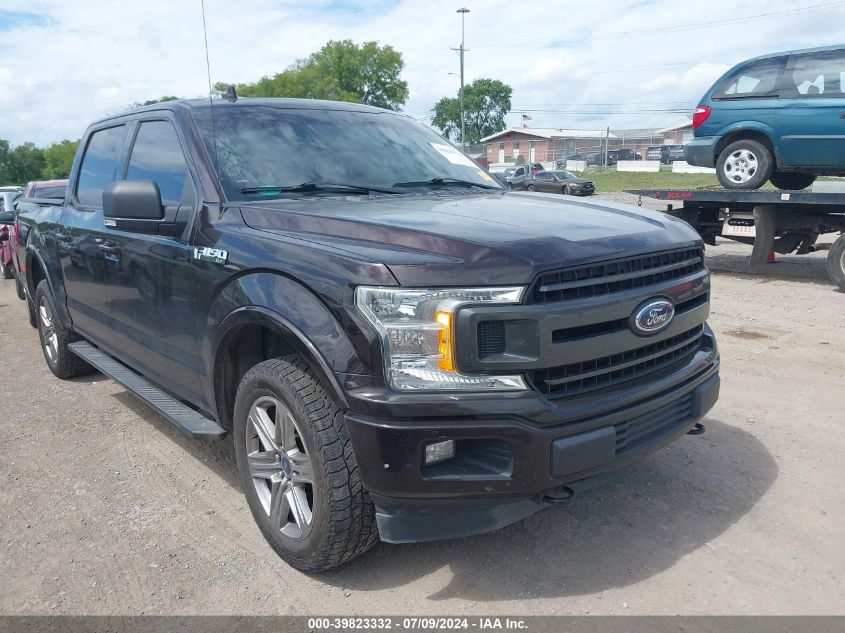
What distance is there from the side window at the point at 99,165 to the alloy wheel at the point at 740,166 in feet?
27.2

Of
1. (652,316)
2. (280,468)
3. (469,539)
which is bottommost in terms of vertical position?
(469,539)

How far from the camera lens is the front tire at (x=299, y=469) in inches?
100

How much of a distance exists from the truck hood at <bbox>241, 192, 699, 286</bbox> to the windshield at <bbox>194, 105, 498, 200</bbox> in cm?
21

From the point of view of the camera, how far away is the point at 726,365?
5.48m

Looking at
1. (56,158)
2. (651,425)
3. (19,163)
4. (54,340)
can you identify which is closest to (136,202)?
(651,425)

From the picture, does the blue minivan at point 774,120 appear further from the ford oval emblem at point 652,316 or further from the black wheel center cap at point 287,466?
the black wheel center cap at point 287,466

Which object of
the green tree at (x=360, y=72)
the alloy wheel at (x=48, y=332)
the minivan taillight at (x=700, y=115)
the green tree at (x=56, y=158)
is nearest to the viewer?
the alloy wheel at (x=48, y=332)

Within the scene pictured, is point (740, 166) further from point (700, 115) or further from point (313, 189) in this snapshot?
point (313, 189)

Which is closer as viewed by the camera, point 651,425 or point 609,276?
point 609,276

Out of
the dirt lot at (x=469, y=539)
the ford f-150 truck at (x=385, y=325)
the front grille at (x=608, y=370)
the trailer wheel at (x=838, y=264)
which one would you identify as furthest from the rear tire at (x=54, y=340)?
the trailer wheel at (x=838, y=264)

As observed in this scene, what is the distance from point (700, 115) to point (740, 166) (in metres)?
0.91

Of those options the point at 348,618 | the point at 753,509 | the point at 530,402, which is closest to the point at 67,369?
the point at 348,618

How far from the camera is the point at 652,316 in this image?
2.69 metres

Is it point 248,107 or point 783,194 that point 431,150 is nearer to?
point 248,107
